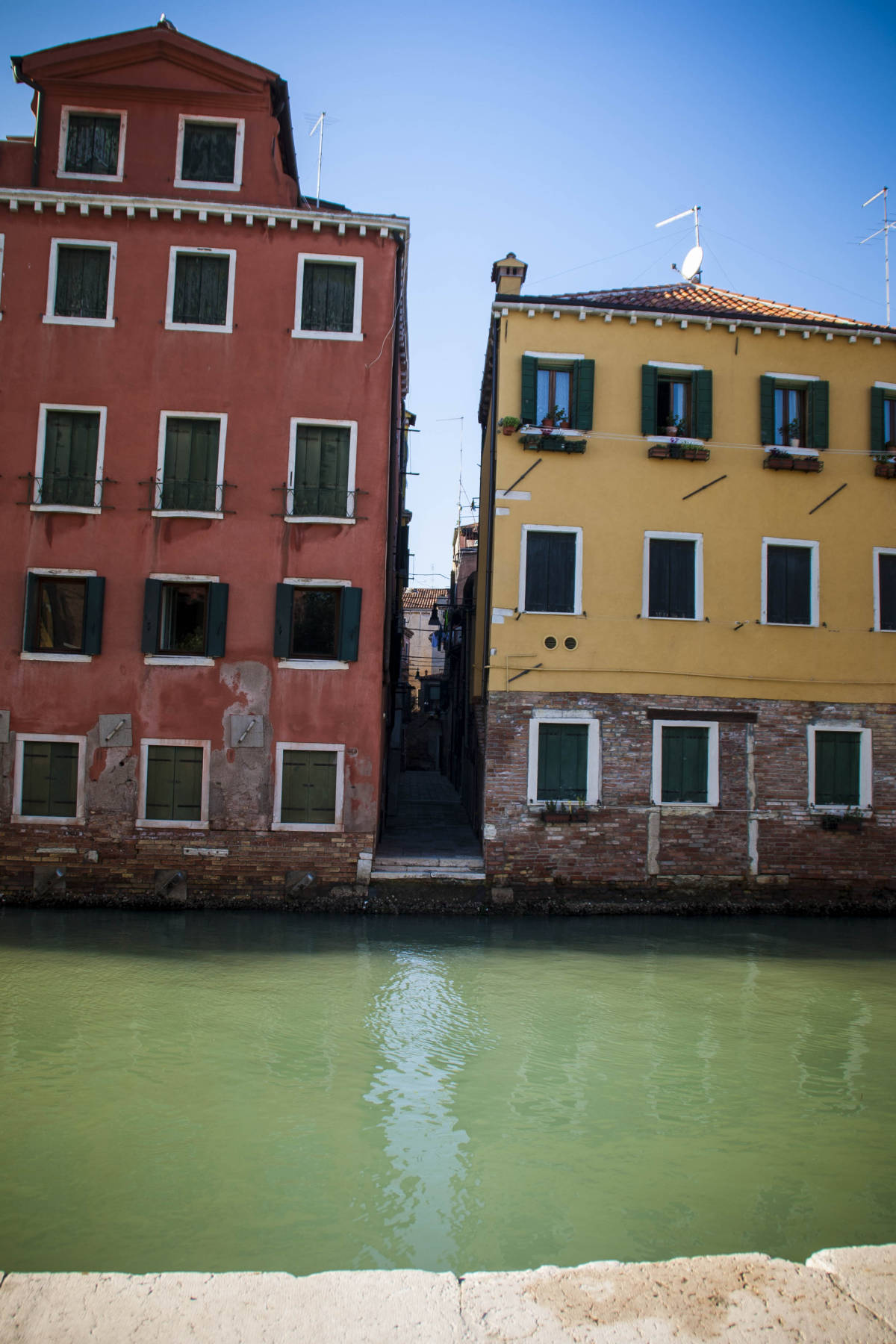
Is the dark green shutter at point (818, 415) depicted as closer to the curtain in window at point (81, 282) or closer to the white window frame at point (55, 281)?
the white window frame at point (55, 281)

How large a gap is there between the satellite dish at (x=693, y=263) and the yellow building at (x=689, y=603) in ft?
11.3

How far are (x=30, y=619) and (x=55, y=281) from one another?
5218 millimetres

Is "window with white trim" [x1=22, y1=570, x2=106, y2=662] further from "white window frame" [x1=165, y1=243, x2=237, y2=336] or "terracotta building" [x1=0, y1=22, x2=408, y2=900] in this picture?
"white window frame" [x1=165, y1=243, x2=237, y2=336]

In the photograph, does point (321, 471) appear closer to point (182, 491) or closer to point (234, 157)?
point (182, 491)

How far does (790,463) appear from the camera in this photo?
1419cm

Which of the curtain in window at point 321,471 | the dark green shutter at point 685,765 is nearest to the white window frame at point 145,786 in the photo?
the curtain in window at point 321,471

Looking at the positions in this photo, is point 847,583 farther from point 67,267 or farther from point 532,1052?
point 67,267

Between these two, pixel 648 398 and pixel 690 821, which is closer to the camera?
pixel 690 821

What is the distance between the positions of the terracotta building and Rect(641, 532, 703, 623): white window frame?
13.4ft

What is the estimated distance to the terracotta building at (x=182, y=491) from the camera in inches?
527

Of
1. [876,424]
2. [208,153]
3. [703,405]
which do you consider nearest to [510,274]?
[703,405]

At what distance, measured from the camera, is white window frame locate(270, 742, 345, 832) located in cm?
1341

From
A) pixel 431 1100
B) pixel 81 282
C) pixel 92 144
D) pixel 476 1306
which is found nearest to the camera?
pixel 476 1306

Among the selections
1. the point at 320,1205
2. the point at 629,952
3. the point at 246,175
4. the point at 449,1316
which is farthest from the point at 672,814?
the point at 246,175
